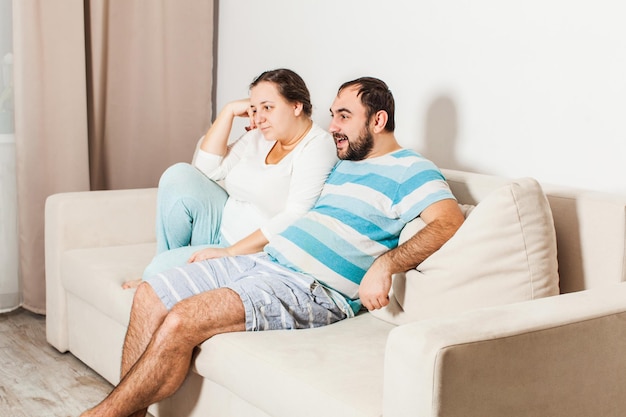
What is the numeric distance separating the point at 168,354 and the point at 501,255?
0.89m

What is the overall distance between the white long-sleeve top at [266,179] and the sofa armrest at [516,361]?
975 millimetres

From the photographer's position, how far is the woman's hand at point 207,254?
264 cm

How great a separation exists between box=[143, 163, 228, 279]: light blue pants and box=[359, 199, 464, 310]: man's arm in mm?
782

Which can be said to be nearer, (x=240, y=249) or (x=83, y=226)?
(x=240, y=249)

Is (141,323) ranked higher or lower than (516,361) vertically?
lower

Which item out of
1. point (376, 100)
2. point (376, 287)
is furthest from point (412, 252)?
point (376, 100)

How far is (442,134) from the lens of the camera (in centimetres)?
288

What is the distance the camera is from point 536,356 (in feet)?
5.64

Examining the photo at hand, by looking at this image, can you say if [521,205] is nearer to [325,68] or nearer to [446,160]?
[446,160]

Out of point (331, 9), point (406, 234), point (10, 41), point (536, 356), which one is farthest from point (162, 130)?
point (536, 356)

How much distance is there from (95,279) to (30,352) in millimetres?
580

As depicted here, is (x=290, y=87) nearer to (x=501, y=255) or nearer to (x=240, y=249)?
→ (x=240, y=249)

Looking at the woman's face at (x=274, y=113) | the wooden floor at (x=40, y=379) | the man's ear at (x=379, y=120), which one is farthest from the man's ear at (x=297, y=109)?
the wooden floor at (x=40, y=379)

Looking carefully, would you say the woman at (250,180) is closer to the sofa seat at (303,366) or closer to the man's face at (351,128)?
the man's face at (351,128)
